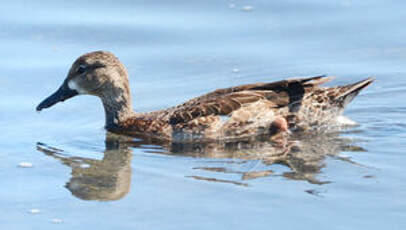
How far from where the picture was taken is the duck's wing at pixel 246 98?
1053 centimetres

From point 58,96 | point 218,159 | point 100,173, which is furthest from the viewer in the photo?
point 58,96

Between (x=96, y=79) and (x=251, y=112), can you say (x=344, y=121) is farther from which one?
(x=96, y=79)

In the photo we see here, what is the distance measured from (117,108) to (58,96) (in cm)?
76

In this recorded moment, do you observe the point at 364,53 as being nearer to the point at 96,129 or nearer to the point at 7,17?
the point at 96,129

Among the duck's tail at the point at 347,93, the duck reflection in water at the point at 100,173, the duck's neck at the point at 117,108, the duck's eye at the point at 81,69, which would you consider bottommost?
the duck reflection in water at the point at 100,173

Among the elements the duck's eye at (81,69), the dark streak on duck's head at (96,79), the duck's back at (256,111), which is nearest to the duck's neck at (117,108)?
the dark streak on duck's head at (96,79)

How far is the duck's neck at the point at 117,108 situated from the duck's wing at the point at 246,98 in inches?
31.8

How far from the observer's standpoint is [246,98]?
1056cm

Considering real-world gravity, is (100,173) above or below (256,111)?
below

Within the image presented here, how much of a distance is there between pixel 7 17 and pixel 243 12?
377cm

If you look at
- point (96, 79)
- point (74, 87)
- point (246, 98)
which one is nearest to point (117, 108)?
point (96, 79)

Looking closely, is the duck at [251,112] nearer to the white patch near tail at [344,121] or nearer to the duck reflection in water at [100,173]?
the white patch near tail at [344,121]

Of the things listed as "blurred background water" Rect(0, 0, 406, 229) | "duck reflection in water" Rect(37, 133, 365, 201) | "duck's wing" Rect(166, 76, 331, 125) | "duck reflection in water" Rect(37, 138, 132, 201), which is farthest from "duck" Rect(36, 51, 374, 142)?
"duck reflection in water" Rect(37, 138, 132, 201)

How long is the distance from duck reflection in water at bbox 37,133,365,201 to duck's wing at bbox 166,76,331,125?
38 centimetres
